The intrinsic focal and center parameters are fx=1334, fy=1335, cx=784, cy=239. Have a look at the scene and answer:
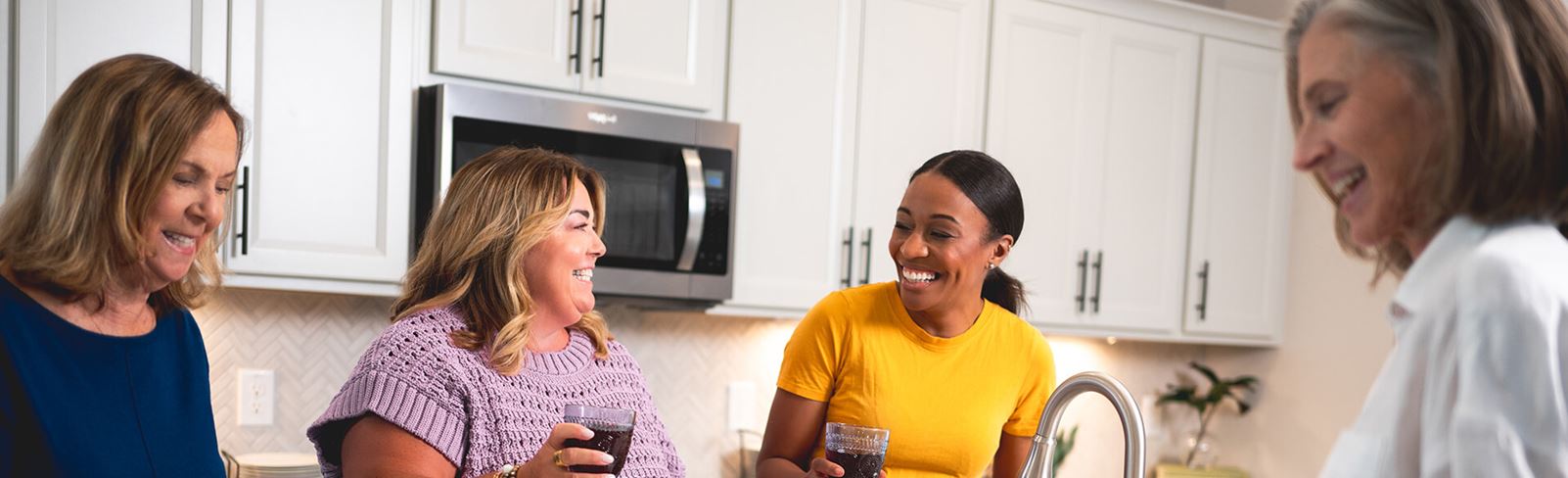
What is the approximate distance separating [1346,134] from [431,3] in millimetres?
2413

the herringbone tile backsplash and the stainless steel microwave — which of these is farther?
the herringbone tile backsplash

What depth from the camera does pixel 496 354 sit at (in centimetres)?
181

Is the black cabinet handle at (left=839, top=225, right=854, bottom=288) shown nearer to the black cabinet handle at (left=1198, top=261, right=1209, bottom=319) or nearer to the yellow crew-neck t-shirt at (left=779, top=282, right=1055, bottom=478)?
the yellow crew-neck t-shirt at (left=779, top=282, right=1055, bottom=478)

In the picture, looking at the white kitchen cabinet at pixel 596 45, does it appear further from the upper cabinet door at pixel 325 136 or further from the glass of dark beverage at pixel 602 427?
the glass of dark beverage at pixel 602 427

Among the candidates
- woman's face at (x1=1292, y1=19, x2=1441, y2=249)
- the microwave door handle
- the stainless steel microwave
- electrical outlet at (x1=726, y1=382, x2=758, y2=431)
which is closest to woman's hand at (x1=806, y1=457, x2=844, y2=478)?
woman's face at (x1=1292, y1=19, x2=1441, y2=249)

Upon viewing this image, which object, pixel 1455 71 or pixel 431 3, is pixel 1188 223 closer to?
pixel 431 3

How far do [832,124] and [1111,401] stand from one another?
1994mm

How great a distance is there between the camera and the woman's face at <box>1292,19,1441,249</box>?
791 millimetres

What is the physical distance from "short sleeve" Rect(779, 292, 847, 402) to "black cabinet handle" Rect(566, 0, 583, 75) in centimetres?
110

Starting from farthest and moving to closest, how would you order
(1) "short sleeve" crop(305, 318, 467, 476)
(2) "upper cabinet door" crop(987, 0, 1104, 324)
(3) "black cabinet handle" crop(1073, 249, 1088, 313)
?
(3) "black cabinet handle" crop(1073, 249, 1088, 313), (2) "upper cabinet door" crop(987, 0, 1104, 324), (1) "short sleeve" crop(305, 318, 467, 476)

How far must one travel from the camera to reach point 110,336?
157 centimetres

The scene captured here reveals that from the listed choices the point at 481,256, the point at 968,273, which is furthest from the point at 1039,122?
the point at 481,256

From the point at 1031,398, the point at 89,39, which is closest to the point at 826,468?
the point at 1031,398

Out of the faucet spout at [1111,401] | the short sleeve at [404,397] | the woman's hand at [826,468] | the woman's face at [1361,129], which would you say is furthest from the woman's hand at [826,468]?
the woman's face at [1361,129]
